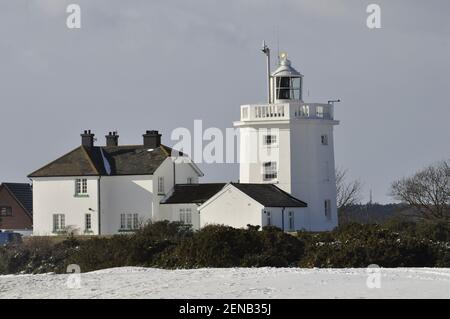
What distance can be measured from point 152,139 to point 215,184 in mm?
4835

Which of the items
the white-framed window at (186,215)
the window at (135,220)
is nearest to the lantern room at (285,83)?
the white-framed window at (186,215)

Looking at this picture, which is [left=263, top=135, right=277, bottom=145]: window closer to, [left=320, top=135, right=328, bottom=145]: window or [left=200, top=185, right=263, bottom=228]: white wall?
[left=320, top=135, right=328, bottom=145]: window

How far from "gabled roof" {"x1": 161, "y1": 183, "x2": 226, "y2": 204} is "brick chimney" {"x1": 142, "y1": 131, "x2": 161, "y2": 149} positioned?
300 centimetres

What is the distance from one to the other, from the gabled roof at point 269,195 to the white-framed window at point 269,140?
1.72 meters

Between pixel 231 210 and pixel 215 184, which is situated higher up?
pixel 215 184

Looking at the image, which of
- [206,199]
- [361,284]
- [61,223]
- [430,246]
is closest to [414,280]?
[361,284]

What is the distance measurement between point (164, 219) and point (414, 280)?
99.5ft

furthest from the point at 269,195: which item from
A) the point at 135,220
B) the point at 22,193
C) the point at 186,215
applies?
the point at 22,193

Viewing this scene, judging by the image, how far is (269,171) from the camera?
5500 cm

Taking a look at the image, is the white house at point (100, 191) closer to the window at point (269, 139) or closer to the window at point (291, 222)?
the window at point (269, 139)

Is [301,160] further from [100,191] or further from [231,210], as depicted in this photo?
[100,191]

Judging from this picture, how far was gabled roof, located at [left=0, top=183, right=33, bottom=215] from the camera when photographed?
73.8 meters

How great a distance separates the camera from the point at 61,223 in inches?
2279

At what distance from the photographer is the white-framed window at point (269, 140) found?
5459 centimetres
